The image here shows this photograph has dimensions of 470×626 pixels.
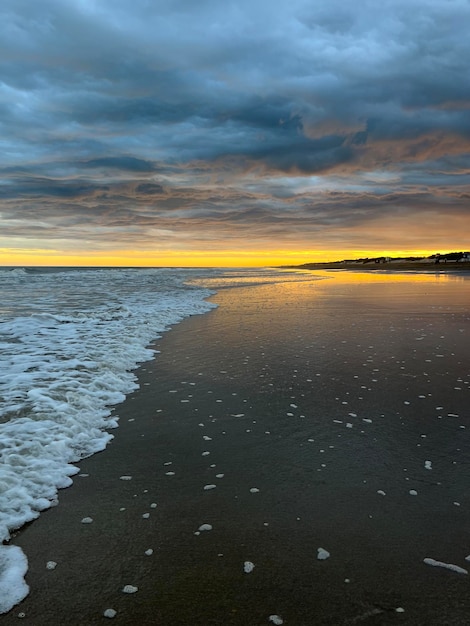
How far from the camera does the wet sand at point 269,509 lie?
2.89m

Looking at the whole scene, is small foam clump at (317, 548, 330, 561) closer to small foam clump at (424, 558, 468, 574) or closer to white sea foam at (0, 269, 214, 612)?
small foam clump at (424, 558, 468, 574)

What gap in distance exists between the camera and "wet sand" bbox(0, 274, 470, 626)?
9.48ft

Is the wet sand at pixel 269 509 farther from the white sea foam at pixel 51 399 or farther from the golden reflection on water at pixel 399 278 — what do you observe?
the golden reflection on water at pixel 399 278

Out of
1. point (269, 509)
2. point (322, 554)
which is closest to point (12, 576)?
point (269, 509)

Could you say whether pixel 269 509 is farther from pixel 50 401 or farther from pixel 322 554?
pixel 50 401

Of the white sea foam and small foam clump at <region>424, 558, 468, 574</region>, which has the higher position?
the white sea foam

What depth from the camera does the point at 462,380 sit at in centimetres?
773

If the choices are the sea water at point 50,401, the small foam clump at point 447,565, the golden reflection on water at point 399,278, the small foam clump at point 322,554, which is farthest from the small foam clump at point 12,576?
the golden reflection on water at point 399,278

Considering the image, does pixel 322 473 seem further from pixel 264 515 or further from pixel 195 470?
pixel 195 470

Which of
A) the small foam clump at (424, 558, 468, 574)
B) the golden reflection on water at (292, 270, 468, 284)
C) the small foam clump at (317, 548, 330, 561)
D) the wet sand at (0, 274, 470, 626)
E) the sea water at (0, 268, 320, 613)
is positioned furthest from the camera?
the golden reflection on water at (292, 270, 468, 284)

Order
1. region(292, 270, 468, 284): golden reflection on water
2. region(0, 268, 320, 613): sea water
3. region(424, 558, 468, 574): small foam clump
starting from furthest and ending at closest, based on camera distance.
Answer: region(292, 270, 468, 284): golden reflection on water, region(0, 268, 320, 613): sea water, region(424, 558, 468, 574): small foam clump

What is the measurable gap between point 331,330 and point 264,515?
31.2 feet

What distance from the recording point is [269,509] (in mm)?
3916

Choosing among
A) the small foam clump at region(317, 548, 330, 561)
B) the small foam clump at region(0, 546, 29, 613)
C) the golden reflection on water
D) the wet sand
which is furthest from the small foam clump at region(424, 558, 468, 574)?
the golden reflection on water
